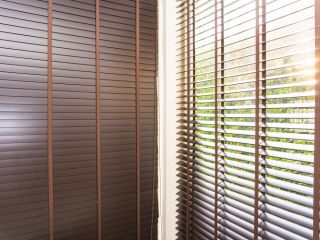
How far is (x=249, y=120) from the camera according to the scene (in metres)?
1.26

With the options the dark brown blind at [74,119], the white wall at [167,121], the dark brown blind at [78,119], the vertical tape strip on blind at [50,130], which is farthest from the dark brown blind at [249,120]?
the vertical tape strip on blind at [50,130]

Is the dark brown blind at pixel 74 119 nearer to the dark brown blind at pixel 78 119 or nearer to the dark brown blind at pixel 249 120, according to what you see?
the dark brown blind at pixel 78 119

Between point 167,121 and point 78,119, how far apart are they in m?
0.57

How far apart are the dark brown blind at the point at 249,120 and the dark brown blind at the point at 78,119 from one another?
10.7 inches

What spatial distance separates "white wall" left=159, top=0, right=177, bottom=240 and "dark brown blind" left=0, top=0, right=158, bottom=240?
0.06 meters

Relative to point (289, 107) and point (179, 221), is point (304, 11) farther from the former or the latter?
point (179, 221)

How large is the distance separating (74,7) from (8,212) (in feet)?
3.68

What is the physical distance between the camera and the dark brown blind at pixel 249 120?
0.97 meters

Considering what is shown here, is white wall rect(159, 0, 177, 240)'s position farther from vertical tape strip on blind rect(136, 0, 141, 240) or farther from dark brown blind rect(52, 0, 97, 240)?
dark brown blind rect(52, 0, 97, 240)

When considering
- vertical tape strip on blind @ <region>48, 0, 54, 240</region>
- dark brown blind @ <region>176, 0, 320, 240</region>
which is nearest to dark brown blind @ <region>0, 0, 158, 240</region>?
vertical tape strip on blind @ <region>48, 0, 54, 240</region>

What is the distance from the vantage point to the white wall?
5.64 feet

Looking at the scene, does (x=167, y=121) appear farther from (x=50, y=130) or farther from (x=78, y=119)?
(x=50, y=130)

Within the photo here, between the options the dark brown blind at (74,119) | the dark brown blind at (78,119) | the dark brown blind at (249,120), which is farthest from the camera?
the dark brown blind at (74,119)

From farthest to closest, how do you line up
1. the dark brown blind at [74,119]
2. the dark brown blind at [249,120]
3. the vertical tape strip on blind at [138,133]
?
the vertical tape strip on blind at [138,133]
the dark brown blind at [74,119]
the dark brown blind at [249,120]
